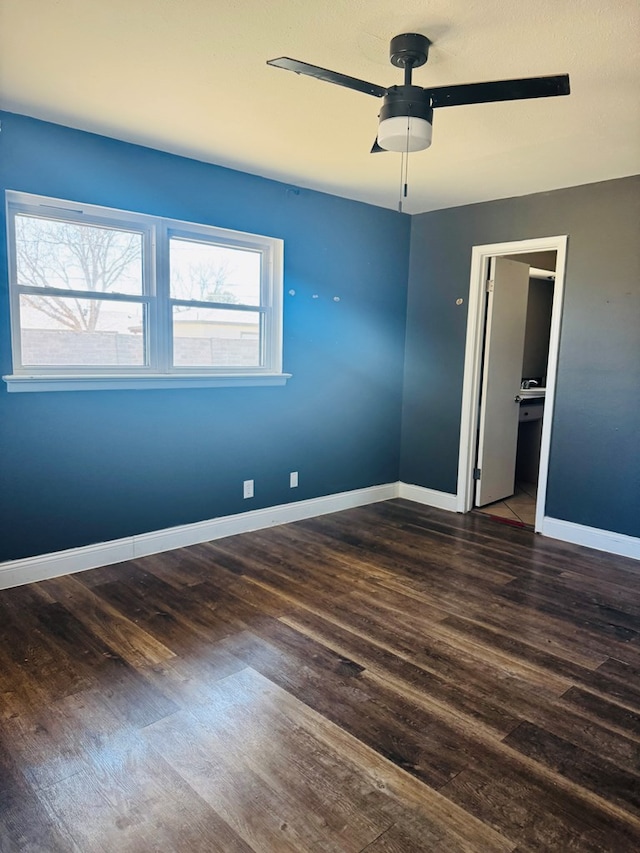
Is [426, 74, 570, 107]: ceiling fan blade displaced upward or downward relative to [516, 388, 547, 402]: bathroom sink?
upward

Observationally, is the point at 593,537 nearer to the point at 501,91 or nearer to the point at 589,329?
the point at 589,329

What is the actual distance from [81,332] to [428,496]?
3.17 m

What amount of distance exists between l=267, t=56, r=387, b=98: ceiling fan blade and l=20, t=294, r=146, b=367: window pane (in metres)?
1.88

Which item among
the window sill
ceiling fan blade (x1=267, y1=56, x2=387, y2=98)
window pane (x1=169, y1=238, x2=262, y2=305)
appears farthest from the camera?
window pane (x1=169, y1=238, x2=262, y2=305)

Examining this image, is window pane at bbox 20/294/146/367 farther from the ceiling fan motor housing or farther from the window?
the ceiling fan motor housing

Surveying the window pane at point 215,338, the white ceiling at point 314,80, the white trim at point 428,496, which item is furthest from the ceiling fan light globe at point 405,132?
the white trim at point 428,496

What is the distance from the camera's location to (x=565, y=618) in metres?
2.93

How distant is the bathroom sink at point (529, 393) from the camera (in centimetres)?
506

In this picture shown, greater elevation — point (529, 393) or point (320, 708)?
point (529, 393)

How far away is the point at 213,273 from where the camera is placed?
12.3 ft

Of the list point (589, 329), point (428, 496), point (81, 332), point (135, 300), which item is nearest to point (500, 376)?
point (589, 329)

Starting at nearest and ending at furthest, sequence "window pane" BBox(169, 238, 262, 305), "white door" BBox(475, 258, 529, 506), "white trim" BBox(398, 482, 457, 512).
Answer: "window pane" BBox(169, 238, 262, 305) → "white door" BBox(475, 258, 529, 506) → "white trim" BBox(398, 482, 457, 512)

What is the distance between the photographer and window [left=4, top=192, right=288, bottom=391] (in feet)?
9.90

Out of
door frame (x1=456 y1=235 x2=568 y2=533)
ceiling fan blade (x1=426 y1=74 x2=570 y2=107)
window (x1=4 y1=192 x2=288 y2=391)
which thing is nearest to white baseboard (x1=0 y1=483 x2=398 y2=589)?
door frame (x1=456 y1=235 x2=568 y2=533)
